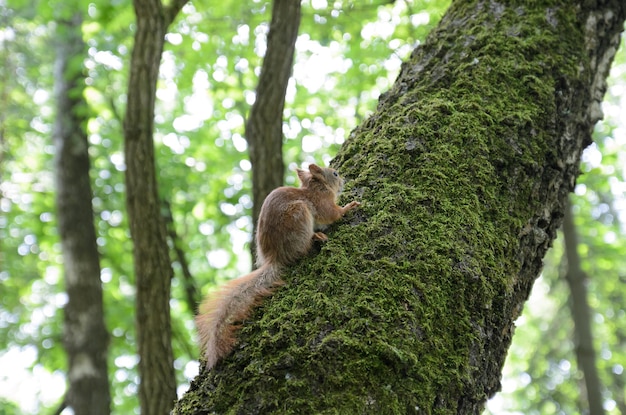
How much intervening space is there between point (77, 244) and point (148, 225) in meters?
3.25

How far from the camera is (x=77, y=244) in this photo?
7.00 meters

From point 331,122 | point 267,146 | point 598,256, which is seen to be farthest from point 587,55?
point 598,256

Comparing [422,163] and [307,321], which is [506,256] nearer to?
[422,163]

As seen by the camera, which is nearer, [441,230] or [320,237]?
[441,230]

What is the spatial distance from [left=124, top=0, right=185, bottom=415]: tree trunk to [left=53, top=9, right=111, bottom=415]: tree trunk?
2.47 meters

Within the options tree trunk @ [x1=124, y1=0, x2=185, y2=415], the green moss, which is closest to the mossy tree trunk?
the green moss

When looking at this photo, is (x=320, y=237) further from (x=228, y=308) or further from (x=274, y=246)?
(x=228, y=308)

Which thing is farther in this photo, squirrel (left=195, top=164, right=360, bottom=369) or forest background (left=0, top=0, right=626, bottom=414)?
forest background (left=0, top=0, right=626, bottom=414)

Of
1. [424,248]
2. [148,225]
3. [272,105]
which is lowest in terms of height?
[424,248]

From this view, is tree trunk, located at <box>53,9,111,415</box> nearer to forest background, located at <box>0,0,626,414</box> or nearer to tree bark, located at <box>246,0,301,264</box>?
forest background, located at <box>0,0,626,414</box>

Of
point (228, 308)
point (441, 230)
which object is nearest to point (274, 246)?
point (228, 308)

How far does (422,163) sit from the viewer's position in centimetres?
205

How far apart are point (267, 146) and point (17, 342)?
19.0 ft

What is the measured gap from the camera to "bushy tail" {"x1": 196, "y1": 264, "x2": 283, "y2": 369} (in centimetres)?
162
